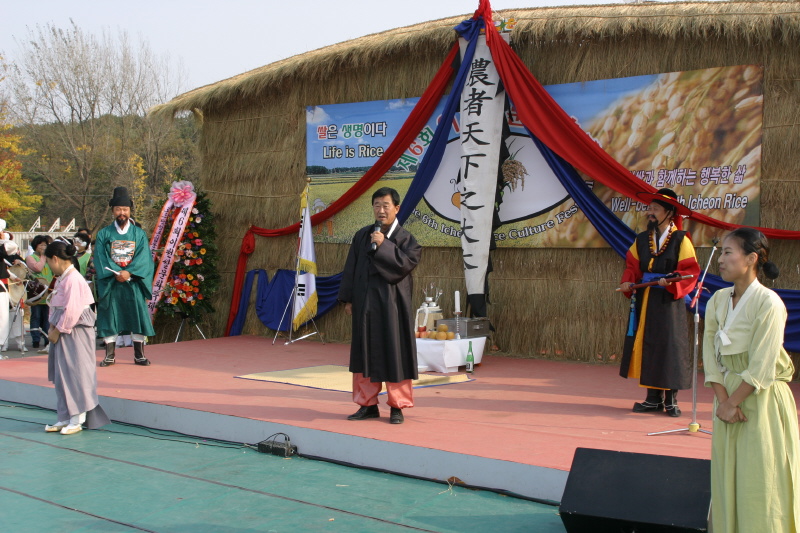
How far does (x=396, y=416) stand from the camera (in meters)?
4.91

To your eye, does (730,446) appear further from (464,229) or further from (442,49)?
(442,49)

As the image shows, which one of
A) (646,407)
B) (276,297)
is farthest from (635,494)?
(276,297)

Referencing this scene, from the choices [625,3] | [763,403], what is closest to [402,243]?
[763,403]

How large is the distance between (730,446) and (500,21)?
5568 millimetres

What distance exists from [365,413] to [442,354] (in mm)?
1891

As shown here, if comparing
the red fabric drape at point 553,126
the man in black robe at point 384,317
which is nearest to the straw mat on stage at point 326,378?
the man in black robe at point 384,317

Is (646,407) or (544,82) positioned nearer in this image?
(646,407)

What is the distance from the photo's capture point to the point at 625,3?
7.61m

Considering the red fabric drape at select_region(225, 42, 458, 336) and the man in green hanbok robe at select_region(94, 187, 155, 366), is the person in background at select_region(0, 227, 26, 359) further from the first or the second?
the red fabric drape at select_region(225, 42, 458, 336)

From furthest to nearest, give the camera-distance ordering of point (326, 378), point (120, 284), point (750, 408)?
point (120, 284)
point (326, 378)
point (750, 408)

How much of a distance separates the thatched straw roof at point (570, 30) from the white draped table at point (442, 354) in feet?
9.89

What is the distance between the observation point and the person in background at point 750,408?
8.80ft

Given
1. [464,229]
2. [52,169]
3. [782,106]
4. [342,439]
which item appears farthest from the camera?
[52,169]

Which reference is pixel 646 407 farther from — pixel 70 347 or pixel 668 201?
pixel 70 347
